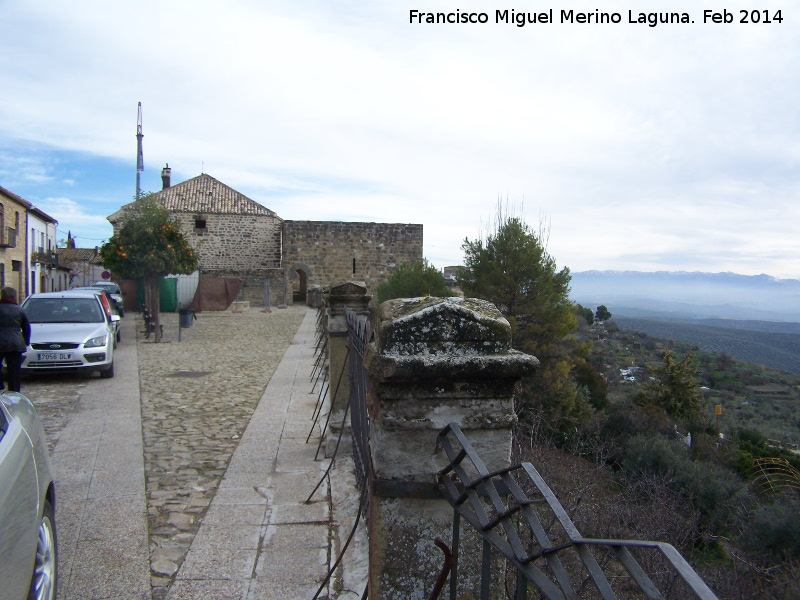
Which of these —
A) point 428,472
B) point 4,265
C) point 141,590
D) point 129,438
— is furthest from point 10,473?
point 4,265

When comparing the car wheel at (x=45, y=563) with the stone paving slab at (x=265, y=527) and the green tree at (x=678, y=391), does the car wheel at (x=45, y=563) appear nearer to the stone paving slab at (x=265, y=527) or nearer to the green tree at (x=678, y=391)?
the stone paving slab at (x=265, y=527)

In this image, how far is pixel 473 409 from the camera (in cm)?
199

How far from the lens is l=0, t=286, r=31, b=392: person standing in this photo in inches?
271

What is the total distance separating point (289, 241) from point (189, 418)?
24476 millimetres

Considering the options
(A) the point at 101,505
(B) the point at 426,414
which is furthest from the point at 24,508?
(A) the point at 101,505

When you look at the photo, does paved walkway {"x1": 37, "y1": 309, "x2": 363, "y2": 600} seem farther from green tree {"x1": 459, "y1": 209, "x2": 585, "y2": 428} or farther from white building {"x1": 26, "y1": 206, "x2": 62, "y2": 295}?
white building {"x1": 26, "y1": 206, "x2": 62, "y2": 295}

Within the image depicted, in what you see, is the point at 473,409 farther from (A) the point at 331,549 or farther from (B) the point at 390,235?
(B) the point at 390,235

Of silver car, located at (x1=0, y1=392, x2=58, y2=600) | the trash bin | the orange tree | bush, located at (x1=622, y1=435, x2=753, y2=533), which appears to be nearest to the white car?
the orange tree

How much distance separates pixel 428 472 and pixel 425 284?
51.8 feet

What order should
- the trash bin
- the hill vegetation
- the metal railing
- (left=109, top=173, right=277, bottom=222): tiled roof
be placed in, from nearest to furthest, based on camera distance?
the metal railing < the hill vegetation < the trash bin < (left=109, top=173, right=277, bottom=222): tiled roof

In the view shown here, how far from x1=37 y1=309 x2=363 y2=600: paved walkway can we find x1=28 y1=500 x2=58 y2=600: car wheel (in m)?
0.31

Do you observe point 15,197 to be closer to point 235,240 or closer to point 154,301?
point 235,240

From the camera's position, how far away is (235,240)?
3134 cm

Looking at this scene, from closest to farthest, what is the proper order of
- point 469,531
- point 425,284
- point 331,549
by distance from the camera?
point 469,531
point 331,549
point 425,284
